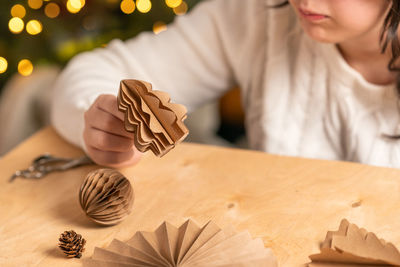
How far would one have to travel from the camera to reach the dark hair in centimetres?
73

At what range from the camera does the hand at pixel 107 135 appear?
667 millimetres

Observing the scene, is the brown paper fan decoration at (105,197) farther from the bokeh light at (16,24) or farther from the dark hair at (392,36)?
the bokeh light at (16,24)

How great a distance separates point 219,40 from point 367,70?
1.00 feet

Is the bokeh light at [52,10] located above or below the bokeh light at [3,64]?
above

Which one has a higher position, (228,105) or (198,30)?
(198,30)

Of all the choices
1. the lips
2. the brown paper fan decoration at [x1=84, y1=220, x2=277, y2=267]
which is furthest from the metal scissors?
the lips

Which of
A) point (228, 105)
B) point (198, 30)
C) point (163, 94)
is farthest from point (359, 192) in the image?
point (228, 105)

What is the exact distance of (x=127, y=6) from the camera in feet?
5.11

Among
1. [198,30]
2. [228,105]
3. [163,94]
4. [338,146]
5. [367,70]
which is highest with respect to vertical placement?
[163,94]

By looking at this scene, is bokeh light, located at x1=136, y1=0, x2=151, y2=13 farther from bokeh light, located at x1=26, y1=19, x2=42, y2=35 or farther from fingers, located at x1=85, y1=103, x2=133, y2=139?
fingers, located at x1=85, y1=103, x2=133, y2=139

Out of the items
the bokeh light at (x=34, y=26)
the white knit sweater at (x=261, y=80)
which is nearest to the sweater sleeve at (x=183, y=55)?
the white knit sweater at (x=261, y=80)

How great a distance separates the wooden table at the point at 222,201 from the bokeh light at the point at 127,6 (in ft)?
2.88

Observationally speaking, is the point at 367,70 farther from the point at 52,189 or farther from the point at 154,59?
the point at 52,189

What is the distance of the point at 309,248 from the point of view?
56 centimetres
